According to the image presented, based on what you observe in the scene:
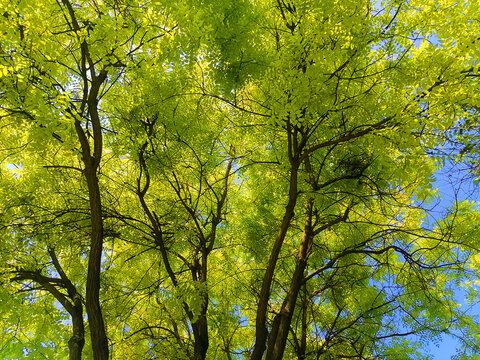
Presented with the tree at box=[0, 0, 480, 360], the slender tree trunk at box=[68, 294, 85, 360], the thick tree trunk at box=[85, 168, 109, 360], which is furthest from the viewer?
the slender tree trunk at box=[68, 294, 85, 360]

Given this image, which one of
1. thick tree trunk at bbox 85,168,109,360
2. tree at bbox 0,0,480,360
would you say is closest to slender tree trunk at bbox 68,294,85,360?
tree at bbox 0,0,480,360

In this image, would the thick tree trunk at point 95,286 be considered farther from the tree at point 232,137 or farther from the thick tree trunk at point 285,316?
the thick tree trunk at point 285,316

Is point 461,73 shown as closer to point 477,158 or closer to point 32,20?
point 477,158

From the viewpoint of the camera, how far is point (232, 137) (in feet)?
17.5

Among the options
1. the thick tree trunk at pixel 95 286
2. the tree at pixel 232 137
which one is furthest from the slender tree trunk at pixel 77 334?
the thick tree trunk at pixel 95 286

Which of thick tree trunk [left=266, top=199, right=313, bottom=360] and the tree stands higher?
the tree

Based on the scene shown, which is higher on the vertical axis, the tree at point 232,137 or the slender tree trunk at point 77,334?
the tree at point 232,137

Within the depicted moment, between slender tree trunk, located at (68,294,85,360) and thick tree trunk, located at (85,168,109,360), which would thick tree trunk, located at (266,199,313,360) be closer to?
thick tree trunk, located at (85,168,109,360)

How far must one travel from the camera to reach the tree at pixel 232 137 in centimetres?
322

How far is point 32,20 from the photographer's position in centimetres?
326

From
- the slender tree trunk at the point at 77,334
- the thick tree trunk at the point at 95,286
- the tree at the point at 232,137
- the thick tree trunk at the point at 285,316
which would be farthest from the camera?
the slender tree trunk at the point at 77,334

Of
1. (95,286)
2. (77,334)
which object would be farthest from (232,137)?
(77,334)

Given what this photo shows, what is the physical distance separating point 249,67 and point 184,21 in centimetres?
93

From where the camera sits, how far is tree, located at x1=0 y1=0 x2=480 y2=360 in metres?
3.22
